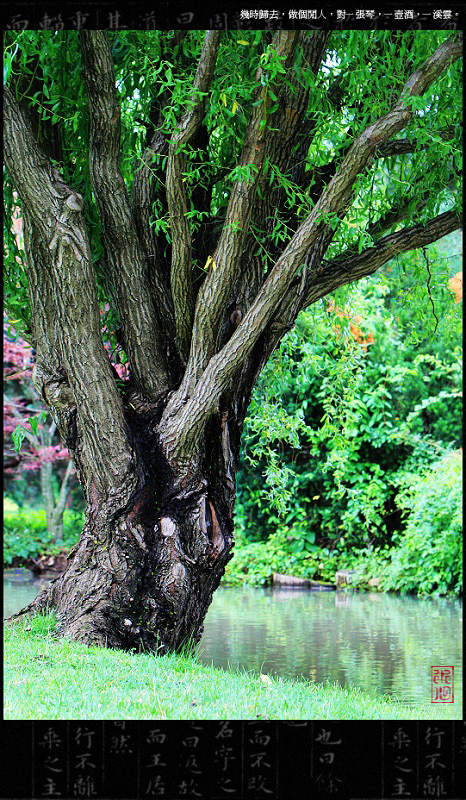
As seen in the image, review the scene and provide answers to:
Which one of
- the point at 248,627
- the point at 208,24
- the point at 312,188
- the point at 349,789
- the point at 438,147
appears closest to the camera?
the point at 349,789

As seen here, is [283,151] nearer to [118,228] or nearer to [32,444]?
[118,228]

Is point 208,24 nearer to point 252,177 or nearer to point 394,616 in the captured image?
point 252,177

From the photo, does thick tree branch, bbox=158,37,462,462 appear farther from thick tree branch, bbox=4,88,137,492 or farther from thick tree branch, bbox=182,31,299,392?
thick tree branch, bbox=4,88,137,492

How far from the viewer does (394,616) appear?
8.38 meters

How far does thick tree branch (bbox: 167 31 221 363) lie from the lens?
11.9ft

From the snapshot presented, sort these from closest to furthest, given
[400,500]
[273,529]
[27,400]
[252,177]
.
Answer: [252,177] < [400,500] < [273,529] < [27,400]

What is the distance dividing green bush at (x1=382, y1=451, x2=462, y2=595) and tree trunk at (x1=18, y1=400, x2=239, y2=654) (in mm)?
6033

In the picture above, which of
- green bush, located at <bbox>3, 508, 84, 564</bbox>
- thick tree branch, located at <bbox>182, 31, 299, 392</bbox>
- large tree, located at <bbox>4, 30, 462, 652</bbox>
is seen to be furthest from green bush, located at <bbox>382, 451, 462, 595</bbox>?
thick tree branch, located at <bbox>182, 31, 299, 392</bbox>

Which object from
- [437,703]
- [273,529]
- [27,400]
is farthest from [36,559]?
[437,703]

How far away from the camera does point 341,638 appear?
22.8 feet

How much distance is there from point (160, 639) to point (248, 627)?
3633 mm

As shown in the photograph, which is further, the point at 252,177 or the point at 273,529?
the point at 273,529

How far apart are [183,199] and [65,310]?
32.8 inches

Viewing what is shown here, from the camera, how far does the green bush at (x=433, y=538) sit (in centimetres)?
977
